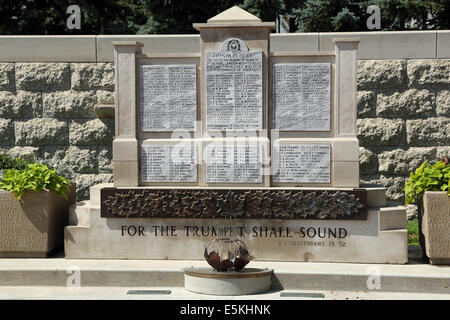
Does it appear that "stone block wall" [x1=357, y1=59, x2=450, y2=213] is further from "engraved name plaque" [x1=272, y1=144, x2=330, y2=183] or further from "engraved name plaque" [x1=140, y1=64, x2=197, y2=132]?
"engraved name plaque" [x1=140, y1=64, x2=197, y2=132]

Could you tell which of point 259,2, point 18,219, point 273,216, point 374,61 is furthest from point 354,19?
point 18,219

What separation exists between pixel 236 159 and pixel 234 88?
93 cm

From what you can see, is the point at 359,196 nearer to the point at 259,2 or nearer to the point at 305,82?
the point at 305,82

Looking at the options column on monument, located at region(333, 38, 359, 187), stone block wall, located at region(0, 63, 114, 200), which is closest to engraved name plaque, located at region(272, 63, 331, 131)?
column on monument, located at region(333, 38, 359, 187)

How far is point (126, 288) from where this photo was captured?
829 centimetres

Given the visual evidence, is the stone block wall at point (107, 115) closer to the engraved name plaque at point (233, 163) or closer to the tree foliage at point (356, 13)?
the engraved name plaque at point (233, 163)

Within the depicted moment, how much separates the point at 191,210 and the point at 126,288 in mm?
1343

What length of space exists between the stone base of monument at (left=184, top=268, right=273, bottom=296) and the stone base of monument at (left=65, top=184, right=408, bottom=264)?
0.92m

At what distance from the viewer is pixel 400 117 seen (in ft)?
38.4

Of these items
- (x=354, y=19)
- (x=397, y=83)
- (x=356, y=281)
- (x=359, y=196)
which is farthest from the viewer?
(x=354, y=19)

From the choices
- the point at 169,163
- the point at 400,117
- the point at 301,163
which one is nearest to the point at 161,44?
the point at 169,163

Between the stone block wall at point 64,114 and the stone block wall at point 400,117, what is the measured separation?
172 inches

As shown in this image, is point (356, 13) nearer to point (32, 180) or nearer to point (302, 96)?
point (302, 96)

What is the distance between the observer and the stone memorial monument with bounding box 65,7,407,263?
8891mm
